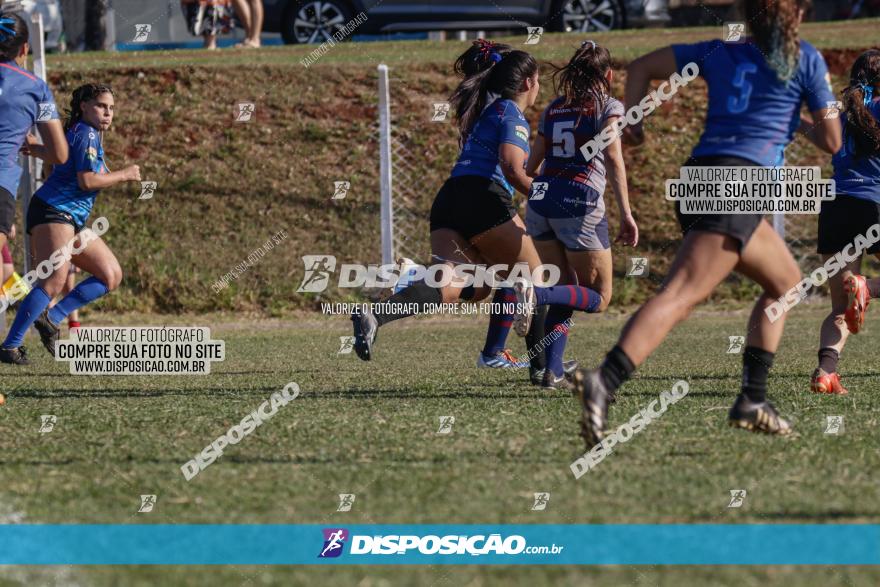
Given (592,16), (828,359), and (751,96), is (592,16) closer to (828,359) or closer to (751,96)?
(828,359)

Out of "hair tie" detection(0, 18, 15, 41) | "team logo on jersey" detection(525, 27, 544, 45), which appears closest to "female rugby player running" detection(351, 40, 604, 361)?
"hair tie" detection(0, 18, 15, 41)

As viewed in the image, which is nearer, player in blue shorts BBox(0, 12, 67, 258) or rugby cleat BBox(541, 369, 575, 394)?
player in blue shorts BBox(0, 12, 67, 258)

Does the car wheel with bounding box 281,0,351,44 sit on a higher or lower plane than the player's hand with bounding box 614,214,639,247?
higher

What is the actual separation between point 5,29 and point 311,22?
12.4 meters

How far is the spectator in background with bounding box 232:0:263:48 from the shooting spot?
18.5m

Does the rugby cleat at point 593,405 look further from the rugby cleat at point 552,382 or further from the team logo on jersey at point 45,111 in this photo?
the team logo on jersey at point 45,111

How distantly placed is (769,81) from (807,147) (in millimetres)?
11808

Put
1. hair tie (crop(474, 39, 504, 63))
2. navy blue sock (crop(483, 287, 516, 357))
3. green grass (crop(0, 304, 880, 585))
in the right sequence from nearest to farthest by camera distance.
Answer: green grass (crop(0, 304, 880, 585)), hair tie (crop(474, 39, 504, 63)), navy blue sock (crop(483, 287, 516, 357))

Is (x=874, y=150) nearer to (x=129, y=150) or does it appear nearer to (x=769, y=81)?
(x=769, y=81)

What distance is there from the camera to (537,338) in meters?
7.61

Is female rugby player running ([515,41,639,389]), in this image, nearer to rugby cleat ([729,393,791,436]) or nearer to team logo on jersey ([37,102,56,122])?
rugby cleat ([729,393,791,436])

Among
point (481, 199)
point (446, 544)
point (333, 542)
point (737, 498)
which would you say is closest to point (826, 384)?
point (481, 199)

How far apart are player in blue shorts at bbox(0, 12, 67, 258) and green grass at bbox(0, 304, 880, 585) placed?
1.26 meters

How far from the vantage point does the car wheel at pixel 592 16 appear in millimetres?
18894
